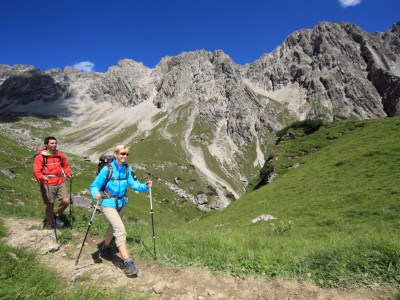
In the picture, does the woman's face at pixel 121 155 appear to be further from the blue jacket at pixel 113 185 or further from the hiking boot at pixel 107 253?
the hiking boot at pixel 107 253

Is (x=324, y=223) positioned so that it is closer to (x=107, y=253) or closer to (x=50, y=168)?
(x=107, y=253)

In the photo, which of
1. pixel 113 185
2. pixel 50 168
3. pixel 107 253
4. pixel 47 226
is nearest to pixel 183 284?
pixel 107 253

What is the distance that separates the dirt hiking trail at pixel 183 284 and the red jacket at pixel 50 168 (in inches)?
171

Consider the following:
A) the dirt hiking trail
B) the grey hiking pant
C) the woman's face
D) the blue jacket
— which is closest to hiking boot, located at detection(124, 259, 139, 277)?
the dirt hiking trail

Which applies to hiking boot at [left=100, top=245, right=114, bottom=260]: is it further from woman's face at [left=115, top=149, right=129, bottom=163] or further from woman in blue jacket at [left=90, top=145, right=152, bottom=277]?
woman's face at [left=115, top=149, right=129, bottom=163]

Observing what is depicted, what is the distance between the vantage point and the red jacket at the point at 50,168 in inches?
549

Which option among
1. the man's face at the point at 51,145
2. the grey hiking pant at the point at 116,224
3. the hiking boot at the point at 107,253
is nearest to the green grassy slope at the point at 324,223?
the grey hiking pant at the point at 116,224

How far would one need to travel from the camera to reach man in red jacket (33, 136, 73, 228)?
14.0 m

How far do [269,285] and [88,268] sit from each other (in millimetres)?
5701

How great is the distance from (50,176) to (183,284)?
30.9 feet

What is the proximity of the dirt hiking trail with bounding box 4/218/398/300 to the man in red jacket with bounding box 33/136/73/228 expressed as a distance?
3592mm

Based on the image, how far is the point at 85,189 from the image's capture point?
73.3m

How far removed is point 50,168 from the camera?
14.4 m

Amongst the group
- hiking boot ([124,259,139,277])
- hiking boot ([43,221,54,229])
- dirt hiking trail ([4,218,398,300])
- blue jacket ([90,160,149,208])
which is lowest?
dirt hiking trail ([4,218,398,300])
